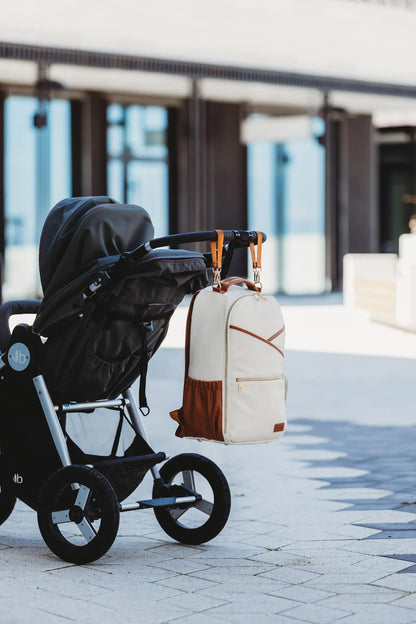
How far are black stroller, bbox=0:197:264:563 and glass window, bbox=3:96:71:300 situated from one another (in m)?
14.7

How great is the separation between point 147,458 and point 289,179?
18.3 m

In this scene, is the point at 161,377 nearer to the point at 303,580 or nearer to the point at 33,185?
the point at 303,580

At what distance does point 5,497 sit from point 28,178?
15.1m

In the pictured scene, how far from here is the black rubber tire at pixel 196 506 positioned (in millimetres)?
4762

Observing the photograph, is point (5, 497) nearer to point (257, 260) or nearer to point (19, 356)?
point (19, 356)

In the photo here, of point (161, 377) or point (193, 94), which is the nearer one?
point (161, 377)

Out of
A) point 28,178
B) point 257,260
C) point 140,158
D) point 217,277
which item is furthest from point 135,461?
point 140,158

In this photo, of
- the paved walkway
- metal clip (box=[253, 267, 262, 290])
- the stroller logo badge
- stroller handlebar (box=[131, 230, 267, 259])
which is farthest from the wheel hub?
metal clip (box=[253, 267, 262, 290])

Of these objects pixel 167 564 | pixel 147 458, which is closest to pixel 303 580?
pixel 167 564

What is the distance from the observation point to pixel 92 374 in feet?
15.3

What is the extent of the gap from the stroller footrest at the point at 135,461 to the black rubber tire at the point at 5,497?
0.40 m

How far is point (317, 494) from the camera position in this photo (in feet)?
19.3

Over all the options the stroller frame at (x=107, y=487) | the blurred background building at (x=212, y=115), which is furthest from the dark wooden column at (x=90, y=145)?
the stroller frame at (x=107, y=487)

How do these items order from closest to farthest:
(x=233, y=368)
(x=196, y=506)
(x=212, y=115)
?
(x=233, y=368), (x=196, y=506), (x=212, y=115)
